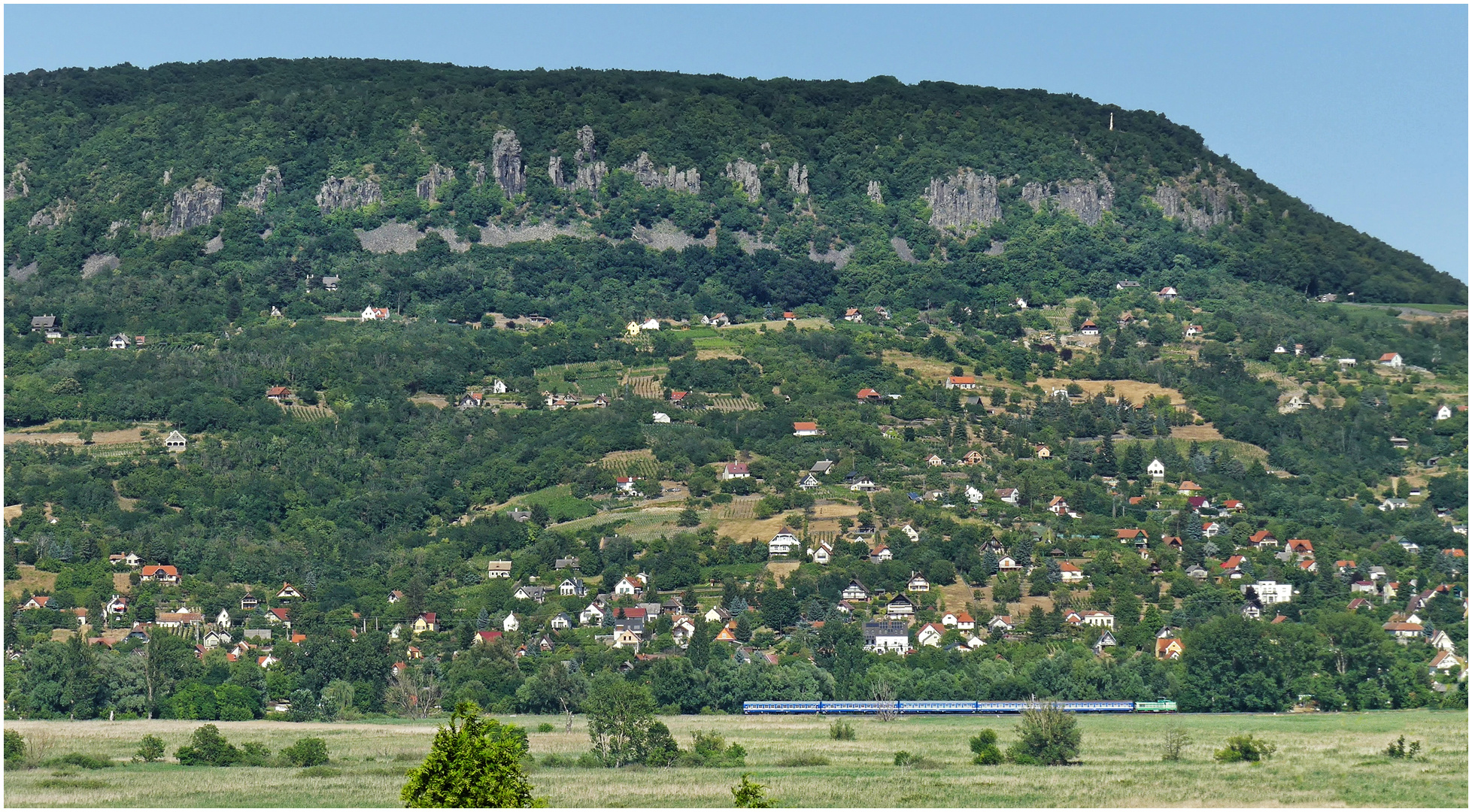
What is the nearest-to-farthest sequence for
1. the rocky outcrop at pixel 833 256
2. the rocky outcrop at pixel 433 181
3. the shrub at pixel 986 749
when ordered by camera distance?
the shrub at pixel 986 749, the rocky outcrop at pixel 833 256, the rocky outcrop at pixel 433 181

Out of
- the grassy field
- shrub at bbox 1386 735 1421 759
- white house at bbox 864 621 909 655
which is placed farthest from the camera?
white house at bbox 864 621 909 655

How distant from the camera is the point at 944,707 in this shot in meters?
85.8

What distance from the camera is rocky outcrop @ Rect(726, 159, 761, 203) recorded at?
7781 inches

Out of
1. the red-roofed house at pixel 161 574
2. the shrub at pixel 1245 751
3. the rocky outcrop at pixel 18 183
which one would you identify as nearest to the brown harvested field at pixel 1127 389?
the red-roofed house at pixel 161 574

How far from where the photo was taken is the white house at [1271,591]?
107 metres

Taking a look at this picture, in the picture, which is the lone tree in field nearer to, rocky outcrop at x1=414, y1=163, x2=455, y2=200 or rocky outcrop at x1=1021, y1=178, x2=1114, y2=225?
rocky outcrop at x1=414, y1=163, x2=455, y2=200

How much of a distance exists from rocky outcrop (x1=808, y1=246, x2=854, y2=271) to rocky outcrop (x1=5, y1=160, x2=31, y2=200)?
239 ft

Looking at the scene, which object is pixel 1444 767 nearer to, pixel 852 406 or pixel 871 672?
pixel 871 672

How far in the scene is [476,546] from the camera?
11462cm

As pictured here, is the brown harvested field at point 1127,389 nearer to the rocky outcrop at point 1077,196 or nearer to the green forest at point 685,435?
the green forest at point 685,435

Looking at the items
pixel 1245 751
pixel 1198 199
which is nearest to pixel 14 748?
pixel 1245 751

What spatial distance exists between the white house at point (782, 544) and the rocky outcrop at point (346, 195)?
90.4 metres

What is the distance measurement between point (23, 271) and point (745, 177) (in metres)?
65.5

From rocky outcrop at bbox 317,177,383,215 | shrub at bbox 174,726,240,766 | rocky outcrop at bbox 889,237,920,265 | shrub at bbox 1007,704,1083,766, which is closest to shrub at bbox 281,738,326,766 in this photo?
shrub at bbox 174,726,240,766
